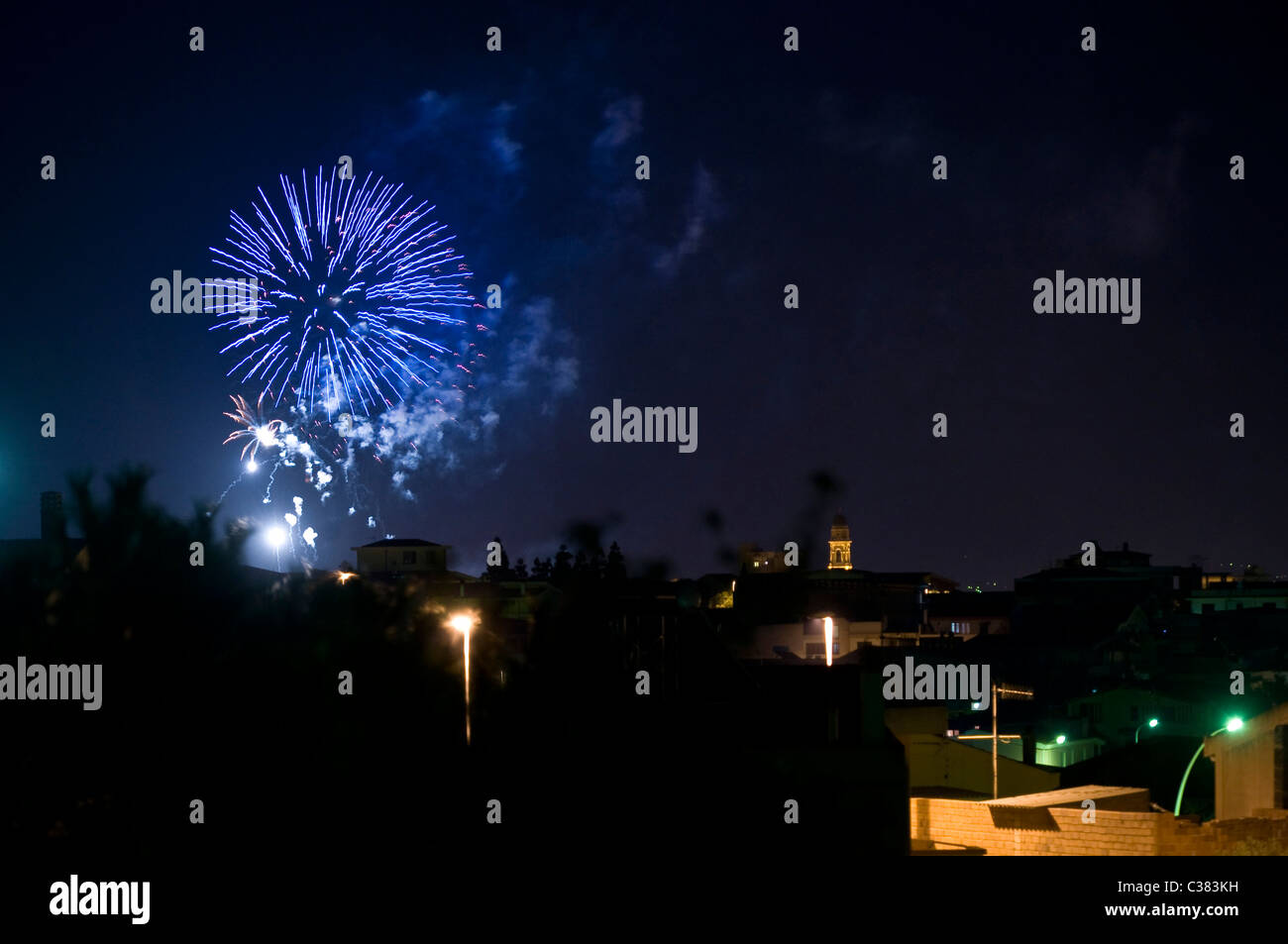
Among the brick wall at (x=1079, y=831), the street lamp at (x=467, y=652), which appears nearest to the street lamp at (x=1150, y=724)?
the brick wall at (x=1079, y=831)

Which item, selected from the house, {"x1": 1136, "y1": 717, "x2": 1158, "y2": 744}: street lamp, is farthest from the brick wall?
the house

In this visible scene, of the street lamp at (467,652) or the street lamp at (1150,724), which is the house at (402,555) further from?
the street lamp at (467,652)

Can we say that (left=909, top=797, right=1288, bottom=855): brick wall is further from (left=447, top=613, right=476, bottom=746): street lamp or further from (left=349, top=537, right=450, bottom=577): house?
(left=349, top=537, right=450, bottom=577): house

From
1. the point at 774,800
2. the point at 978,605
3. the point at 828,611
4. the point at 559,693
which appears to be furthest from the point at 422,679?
the point at 978,605

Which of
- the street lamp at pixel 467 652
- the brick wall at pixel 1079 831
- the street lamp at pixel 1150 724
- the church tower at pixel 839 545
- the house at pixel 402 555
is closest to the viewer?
the brick wall at pixel 1079 831

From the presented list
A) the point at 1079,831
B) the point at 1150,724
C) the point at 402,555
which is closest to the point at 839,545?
the point at 402,555
